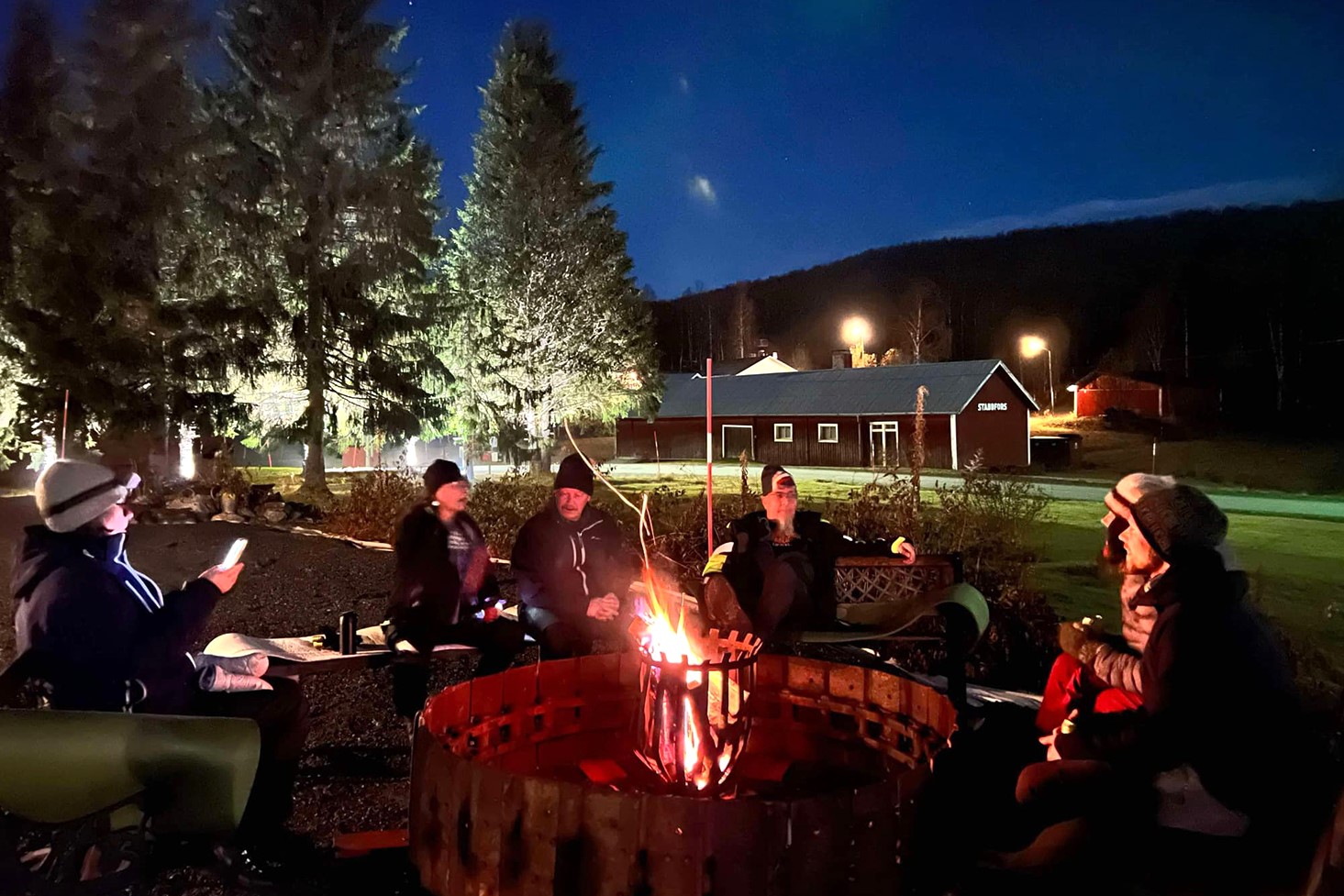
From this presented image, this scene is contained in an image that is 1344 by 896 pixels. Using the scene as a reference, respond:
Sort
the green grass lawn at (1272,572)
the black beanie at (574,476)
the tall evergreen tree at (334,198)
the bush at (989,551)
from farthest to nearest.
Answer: the tall evergreen tree at (334,198) → the green grass lawn at (1272,572) → the bush at (989,551) → the black beanie at (574,476)

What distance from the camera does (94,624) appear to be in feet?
9.53

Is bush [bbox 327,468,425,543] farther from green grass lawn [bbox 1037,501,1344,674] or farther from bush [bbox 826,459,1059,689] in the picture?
green grass lawn [bbox 1037,501,1344,674]

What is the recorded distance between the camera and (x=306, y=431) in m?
20.0

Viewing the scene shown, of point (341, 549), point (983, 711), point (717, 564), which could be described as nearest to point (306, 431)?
point (341, 549)

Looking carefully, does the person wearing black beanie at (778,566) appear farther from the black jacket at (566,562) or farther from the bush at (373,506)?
the bush at (373,506)

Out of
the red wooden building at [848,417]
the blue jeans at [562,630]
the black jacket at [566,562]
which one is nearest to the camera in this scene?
the blue jeans at [562,630]

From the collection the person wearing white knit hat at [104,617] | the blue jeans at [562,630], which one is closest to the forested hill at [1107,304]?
the blue jeans at [562,630]

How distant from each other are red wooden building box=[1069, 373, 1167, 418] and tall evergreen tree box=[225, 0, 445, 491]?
40469 mm

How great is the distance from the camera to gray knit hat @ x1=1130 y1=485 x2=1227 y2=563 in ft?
8.87

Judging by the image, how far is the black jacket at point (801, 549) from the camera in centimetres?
515

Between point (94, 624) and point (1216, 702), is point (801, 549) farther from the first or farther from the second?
point (94, 624)

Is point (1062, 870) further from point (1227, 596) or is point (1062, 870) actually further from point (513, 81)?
point (513, 81)

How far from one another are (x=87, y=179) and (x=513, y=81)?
12.8 m

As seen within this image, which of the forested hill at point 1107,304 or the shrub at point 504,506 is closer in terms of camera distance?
the shrub at point 504,506
